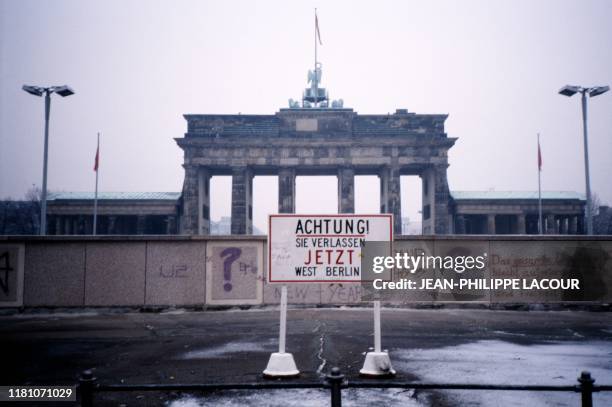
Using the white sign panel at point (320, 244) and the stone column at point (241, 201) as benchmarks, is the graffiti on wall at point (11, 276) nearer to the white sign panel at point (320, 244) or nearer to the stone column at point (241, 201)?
the white sign panel at point (320, 244)

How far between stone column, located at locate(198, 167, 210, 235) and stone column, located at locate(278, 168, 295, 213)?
27.0 ft

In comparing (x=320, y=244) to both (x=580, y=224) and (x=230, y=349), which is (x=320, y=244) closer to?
(x=230, y=349)

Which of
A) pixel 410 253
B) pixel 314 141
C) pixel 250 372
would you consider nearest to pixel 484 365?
pixel 250 372

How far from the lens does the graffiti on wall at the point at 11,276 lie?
650 inches

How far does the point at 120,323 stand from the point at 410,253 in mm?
8769

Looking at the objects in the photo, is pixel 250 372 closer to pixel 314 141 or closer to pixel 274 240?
pixel 274 240

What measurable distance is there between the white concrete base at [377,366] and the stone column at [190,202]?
50135 mm

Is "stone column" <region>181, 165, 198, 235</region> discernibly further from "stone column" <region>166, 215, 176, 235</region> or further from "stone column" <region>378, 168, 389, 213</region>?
"stone column" <region>378, 168, 389, 213</region>

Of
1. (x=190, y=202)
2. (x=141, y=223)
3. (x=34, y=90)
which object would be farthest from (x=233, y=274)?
(x=141, y=223)

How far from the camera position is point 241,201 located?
57.2 m

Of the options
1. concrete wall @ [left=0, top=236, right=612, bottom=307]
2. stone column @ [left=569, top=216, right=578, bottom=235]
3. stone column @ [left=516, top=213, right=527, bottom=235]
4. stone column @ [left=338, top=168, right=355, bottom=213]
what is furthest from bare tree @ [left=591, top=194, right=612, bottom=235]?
concrete wall @ [left=0, top=236, right=612, bottom=307]

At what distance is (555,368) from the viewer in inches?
313

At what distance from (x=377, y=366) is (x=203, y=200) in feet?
178

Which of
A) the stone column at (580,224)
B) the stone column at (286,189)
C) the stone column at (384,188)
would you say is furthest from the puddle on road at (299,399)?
the stone column at (580,224)
